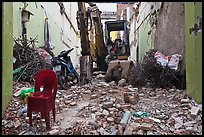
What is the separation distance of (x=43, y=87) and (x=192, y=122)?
190cm

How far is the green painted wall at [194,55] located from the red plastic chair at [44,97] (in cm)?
201

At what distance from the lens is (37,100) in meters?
2.95

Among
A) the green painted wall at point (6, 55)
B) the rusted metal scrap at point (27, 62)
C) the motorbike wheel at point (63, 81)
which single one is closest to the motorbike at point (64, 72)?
the motorbike wheel at point (63, 81)

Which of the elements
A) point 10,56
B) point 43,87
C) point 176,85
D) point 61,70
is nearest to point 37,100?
point 43,87

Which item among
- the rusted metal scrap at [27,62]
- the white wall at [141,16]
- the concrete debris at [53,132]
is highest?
the white wall at [141,16]

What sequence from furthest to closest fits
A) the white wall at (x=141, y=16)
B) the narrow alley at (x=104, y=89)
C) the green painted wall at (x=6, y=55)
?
the white wall at (x=141, y=16)
the green painted wall at (x=6, y=55)
the narrow alley at (x=104, y=89)

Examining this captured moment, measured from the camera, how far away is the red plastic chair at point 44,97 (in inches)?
116

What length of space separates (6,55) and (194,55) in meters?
2.66

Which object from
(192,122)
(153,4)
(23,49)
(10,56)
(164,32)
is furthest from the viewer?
(153,4)

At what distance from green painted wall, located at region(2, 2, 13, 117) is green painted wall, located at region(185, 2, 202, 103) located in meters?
2.59

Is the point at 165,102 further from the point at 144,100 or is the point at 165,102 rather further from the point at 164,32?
the point at 164,32

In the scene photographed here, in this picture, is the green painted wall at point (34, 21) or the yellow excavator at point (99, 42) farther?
the yellow excavator at point (99, 42)

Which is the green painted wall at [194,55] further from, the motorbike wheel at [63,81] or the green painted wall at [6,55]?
the motorbike wheel at [63,81]

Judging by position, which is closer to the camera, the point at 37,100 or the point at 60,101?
the point at 37,100
